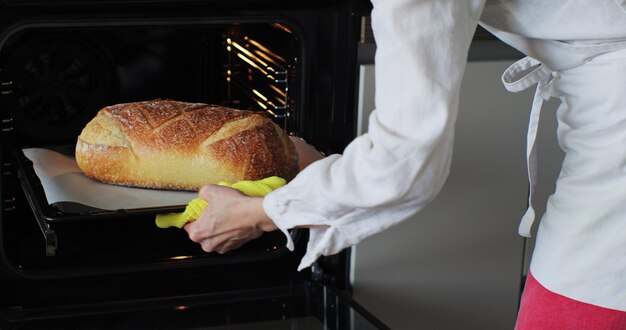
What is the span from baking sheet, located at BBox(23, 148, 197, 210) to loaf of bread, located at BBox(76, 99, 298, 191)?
0.01 m

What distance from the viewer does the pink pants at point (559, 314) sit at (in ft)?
3.48

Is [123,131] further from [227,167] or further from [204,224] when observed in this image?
[204,224]

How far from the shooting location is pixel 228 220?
1020 millimetres

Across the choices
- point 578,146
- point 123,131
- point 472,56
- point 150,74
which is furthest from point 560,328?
point 150,74

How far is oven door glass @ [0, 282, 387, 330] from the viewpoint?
1334 mm

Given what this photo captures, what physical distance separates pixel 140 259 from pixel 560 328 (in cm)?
67

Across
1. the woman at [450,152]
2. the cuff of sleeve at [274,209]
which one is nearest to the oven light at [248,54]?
the woman at [450,152]

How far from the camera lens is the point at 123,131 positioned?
1285 mm

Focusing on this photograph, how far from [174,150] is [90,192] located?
137 millimetres

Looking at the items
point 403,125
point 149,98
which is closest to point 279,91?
point 149,98

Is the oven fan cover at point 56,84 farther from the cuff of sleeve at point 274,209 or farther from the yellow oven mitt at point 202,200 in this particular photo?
the cuff of sleeve at point 274,209

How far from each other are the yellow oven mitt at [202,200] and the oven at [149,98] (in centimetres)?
2

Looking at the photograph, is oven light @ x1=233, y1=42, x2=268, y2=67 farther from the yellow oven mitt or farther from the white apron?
the white apron

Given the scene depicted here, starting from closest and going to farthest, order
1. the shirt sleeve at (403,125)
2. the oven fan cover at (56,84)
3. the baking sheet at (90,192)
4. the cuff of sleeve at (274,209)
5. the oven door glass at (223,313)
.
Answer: the shirt sleeve at (403,125) → the cuff of sleeve at (274,209) → the baking sheet at (90,192) → the oven door glass at (223,313) → the oven fan cover at (56,84)
